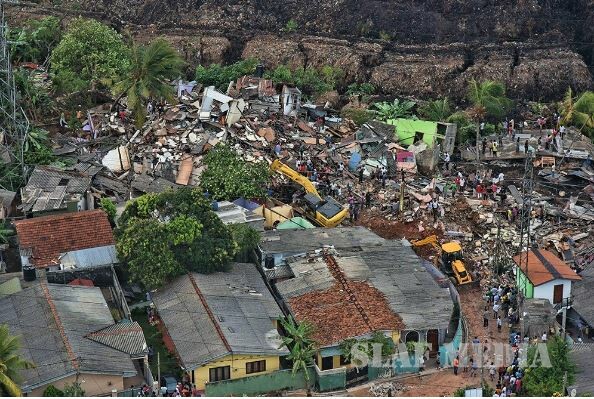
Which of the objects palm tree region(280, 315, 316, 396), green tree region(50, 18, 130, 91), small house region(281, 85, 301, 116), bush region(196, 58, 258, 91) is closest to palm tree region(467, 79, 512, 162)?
small house region(281, 85, 301, 116)

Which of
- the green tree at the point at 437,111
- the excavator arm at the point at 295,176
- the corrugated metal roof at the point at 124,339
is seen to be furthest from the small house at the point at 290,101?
the corrugated metal roof at the point at 124,339

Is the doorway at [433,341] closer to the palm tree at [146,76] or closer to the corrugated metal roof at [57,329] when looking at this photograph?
the corrugated metal roof at [57,329]

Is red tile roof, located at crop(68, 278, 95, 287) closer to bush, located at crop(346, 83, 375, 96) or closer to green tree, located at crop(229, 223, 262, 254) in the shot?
green tree, located at crop(229, 223, 262, 254)

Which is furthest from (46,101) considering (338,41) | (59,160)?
(338,41)

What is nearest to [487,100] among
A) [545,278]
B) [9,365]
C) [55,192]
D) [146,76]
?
[545,278]

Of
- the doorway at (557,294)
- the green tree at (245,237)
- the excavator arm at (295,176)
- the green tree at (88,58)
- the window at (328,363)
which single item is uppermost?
the green tree at (88,58)

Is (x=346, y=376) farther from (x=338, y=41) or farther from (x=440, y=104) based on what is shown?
(x=338, y=41)
